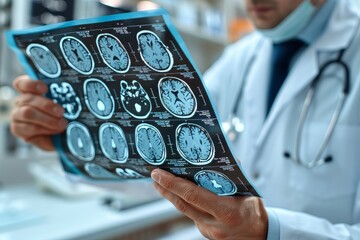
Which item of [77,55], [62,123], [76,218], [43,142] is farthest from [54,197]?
[77,55]

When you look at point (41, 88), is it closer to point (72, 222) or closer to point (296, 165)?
point (72, 222)

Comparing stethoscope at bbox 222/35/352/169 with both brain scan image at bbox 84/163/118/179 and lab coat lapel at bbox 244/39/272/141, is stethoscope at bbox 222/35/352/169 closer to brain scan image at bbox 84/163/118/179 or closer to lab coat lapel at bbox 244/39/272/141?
lab coat lapel at bbox 244/39/272/141

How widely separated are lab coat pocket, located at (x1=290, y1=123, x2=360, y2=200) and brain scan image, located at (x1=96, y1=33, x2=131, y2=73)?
48 cm

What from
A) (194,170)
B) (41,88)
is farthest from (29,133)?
(194,170)

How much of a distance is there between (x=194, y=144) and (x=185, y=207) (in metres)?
0.10

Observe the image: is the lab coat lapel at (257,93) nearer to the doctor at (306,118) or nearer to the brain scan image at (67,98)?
the doctor at (306,118)

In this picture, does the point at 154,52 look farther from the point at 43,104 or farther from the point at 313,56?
the point at 313,56

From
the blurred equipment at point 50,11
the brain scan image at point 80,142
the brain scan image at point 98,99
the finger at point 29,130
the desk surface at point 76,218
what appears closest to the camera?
the brain scan image at point 98,99

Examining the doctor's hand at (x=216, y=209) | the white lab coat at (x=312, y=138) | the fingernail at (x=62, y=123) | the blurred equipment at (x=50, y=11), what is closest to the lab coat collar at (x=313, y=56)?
the white lab coat at (x=312, y=138)

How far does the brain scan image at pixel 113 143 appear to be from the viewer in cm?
61

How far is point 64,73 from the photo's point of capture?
64 centimetres

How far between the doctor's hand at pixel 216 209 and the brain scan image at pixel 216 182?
15mm

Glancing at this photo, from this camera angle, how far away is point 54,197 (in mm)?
1310

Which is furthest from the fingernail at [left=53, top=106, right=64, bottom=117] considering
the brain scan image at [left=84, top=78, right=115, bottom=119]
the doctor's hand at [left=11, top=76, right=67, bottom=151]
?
the brain scan image at [left=84, top=78, right=115, bottom=119]
